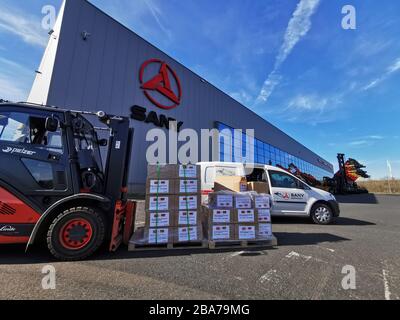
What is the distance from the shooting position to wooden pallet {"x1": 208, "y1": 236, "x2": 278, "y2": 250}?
15.9ft

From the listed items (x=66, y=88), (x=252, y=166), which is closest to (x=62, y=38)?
(x=66, y=88)

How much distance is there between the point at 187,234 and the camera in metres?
4.80

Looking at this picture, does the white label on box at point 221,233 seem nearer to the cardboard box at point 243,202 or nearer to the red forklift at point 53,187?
the cardboard box at point 243,202

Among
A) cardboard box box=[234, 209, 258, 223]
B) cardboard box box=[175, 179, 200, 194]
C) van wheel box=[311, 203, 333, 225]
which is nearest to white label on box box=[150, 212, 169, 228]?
cardboard box box=[175, 179, 200, 194]

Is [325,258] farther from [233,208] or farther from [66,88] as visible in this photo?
[66,88]

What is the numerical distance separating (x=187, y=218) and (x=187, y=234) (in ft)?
1.03

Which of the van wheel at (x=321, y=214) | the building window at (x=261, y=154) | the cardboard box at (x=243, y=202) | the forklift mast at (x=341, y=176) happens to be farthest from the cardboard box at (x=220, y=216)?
the forklift mast at (x=341, y=176)

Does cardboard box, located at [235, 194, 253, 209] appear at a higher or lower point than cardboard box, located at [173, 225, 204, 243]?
higher

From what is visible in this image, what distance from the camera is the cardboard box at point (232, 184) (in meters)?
6.33

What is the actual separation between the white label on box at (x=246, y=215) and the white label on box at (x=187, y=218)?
99 cm

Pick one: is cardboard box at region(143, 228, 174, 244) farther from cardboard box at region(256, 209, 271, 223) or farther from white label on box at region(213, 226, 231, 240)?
cardboard box at region(256, 209, 271, 223)

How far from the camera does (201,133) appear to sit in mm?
20453

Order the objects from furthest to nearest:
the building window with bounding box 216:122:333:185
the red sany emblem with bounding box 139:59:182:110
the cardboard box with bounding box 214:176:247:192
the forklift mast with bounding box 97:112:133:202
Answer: the building window with bounding box 216:122:333:185 < the red sany emblem with bounding box 139:59:182:110 < the cardboard box with bounding box 214:176:247:192 < the forklift mast with bounding box 97:112:133:202

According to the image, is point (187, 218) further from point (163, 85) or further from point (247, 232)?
point (163, 85)
